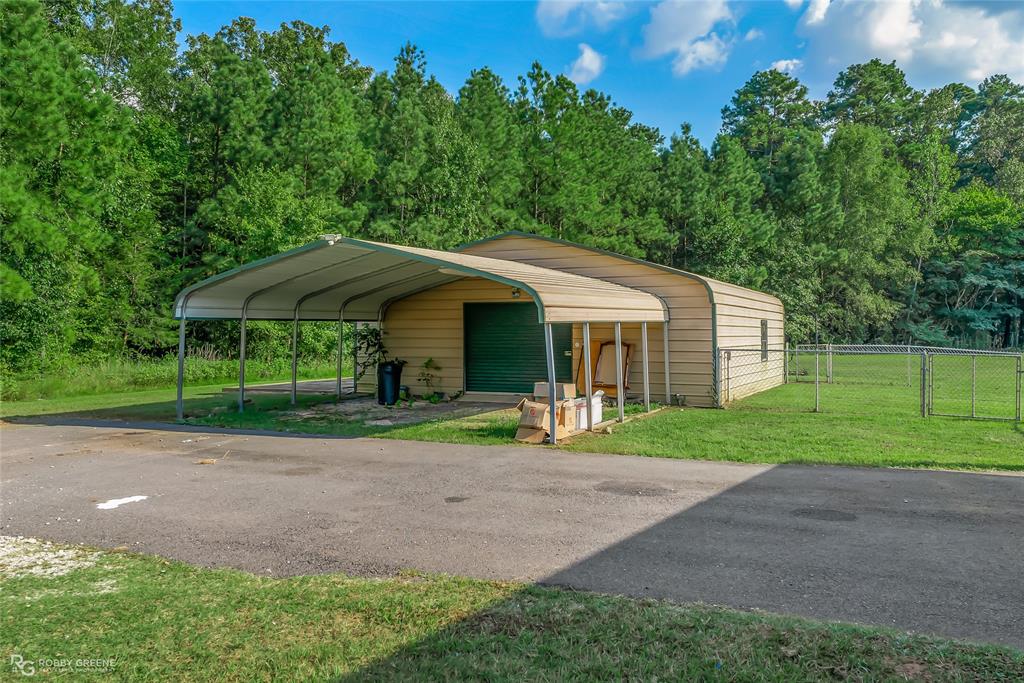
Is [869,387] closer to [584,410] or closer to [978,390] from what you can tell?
[978,390]

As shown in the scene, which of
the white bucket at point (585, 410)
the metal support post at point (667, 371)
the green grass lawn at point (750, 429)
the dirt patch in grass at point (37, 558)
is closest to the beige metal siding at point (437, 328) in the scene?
the green grass lawn at point (750, 429)

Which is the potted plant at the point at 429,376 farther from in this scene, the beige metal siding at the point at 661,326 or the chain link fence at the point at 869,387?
the chain link fence at the point at 869,387

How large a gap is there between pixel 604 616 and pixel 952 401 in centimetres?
1396

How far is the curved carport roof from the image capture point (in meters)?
9.87

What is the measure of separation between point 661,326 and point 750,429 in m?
3.89

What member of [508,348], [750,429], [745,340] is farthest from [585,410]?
[745,340]

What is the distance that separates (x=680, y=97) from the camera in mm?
31312

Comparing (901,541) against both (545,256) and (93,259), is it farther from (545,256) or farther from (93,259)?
(93,259)

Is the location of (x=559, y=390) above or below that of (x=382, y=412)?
above

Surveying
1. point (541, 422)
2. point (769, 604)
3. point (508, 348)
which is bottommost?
point (769, 604)

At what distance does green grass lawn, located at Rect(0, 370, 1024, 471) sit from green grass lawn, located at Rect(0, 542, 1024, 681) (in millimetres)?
4859

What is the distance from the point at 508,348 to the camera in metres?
14.6

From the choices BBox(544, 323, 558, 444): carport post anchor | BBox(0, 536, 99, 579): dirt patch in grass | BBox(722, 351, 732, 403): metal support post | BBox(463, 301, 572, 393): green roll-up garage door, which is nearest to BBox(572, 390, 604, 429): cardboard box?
BBox(544, 323, 558, 444): carport post anchor

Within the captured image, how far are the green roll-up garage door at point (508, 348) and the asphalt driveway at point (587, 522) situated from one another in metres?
5.71
